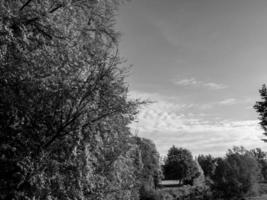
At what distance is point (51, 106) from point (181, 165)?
84.5 metres

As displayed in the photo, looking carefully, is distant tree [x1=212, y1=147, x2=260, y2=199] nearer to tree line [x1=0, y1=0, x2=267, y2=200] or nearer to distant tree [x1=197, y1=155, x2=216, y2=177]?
tree line [x1=0, y1=0, x2=267, y2=200]

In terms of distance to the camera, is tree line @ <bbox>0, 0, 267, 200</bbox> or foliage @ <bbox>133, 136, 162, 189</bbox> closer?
tree line @ <bbox>0, 0, 267, 200</bbox>

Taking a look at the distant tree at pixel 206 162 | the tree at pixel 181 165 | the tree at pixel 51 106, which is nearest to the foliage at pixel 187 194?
the tree at pixel 181 165

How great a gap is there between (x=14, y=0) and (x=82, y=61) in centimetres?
226

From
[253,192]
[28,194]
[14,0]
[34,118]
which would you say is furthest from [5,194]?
[253,192]

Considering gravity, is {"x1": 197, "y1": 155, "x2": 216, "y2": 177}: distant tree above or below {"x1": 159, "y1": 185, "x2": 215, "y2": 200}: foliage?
above

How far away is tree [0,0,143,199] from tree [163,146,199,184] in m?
82.5

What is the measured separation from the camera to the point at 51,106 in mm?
7883

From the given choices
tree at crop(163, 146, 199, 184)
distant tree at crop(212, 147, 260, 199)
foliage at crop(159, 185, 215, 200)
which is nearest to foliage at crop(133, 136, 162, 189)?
foliage at crop(159, 185, 215, 200)

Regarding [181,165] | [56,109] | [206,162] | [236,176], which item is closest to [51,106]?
[56,109]

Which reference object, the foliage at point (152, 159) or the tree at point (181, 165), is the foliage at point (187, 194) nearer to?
the foliage at point (152, 159)

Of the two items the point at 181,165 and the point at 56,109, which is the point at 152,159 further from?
the point at 56,109

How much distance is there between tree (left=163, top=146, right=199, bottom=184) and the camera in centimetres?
8800

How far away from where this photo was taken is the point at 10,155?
7.60m
